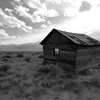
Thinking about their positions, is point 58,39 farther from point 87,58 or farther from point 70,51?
point 87,58

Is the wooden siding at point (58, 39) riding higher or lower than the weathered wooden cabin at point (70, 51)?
higher

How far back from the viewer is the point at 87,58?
1085 cm

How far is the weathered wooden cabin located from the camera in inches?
377

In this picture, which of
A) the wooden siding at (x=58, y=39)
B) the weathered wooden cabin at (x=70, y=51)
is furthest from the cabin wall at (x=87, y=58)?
the wooden siding at (x=58, y=39)

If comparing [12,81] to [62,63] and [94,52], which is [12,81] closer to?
[62,63]

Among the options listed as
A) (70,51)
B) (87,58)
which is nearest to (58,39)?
(70,51)

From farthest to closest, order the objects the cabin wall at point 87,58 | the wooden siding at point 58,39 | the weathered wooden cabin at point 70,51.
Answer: the wooden siding at point 58,39 < the cabin wall at point 87,58 < the weathered wooden cabin at point 70,51

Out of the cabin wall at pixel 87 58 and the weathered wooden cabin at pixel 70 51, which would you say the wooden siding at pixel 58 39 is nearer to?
the weathered wooden cabin at pixel 70 51

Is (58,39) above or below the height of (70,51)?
above

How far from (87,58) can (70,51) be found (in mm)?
2524

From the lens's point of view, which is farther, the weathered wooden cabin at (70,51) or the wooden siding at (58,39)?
the wooden siding at (58,39)

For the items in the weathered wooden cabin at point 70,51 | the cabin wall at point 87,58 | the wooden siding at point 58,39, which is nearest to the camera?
the weathered wooden cabin at point 70,51

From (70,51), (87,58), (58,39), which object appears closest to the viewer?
(70,51)

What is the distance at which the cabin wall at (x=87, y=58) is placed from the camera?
979 centimetres
